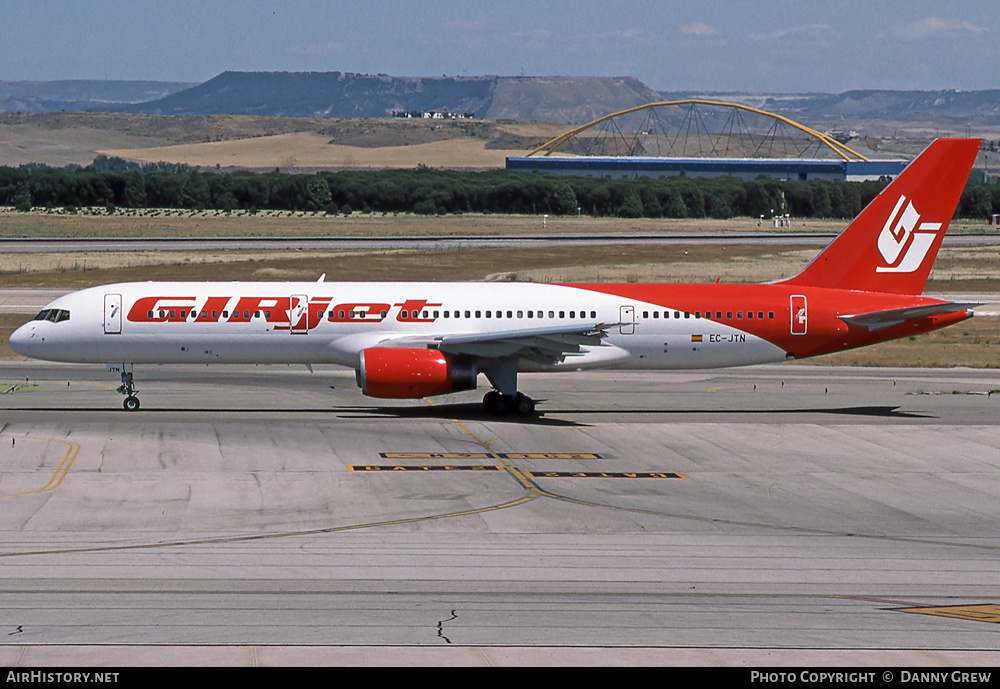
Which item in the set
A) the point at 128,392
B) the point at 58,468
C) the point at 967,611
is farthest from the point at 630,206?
the point at 967,611

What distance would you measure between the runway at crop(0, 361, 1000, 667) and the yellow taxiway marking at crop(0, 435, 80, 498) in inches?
4.0

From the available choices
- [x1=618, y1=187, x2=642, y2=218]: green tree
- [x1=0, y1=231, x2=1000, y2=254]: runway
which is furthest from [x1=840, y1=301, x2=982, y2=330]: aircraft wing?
[x1=618, y1=187, x2=642, y2=218]: green tree

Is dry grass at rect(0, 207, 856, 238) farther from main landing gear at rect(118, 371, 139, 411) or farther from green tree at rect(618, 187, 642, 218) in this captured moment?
main landing gear at rect(118, 371, 139, 411)

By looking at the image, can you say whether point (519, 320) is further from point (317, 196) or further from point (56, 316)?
point (317, 196)

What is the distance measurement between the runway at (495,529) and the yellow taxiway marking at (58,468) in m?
0.10

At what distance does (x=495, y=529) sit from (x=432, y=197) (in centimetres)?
15223

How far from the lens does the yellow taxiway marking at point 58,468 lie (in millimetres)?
30250

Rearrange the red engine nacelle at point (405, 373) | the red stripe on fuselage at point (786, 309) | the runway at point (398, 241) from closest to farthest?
the red engine nacelle at point (405, 373)
the red stripe on fuselage at point (786, 309)
the runway at point (398, 241)

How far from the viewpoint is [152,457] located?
34.7 metres

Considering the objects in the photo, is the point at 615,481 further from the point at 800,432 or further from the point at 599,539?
the point at 800,432

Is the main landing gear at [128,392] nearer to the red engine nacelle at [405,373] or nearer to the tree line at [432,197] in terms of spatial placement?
the red engine nacelle at [405,373]

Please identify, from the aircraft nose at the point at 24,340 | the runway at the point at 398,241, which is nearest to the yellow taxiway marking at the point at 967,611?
the aircraft nose at the point at 24,340

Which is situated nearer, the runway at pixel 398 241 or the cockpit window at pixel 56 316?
the cockpit window at pixel 56 316

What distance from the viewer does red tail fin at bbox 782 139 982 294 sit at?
45281 mm
